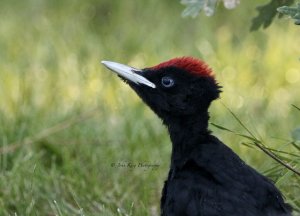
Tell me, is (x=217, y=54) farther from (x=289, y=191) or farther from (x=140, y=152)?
(x=289, y=191)

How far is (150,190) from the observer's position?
7062mm

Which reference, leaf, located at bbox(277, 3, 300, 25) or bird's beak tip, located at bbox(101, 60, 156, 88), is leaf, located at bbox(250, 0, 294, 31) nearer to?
bird's beak tip, located at bbox(101, 60, 156, 88)

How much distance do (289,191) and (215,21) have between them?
4.33 meters

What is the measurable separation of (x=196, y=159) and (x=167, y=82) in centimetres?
55

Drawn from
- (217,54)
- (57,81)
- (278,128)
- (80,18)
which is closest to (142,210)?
(278,128)

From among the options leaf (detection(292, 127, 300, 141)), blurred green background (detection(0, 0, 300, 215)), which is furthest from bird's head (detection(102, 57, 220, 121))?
leaf (detection(292, 127, 300, 141))

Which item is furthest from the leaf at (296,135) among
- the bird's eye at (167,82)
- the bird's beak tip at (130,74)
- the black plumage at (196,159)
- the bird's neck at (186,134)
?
the bird's beak tip at (130,74)

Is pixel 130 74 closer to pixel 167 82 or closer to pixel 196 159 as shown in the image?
pixel 167 82

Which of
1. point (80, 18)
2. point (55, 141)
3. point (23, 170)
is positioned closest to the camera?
point (23, 170)

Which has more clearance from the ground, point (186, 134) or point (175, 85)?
point (175, 85)

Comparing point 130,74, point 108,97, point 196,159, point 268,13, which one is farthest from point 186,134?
point 108,97

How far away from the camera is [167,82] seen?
246 inches

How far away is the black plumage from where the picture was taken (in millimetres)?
5551

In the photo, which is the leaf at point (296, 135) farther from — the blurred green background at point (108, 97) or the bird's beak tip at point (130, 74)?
the bird's beak tip at point (130, 74)
